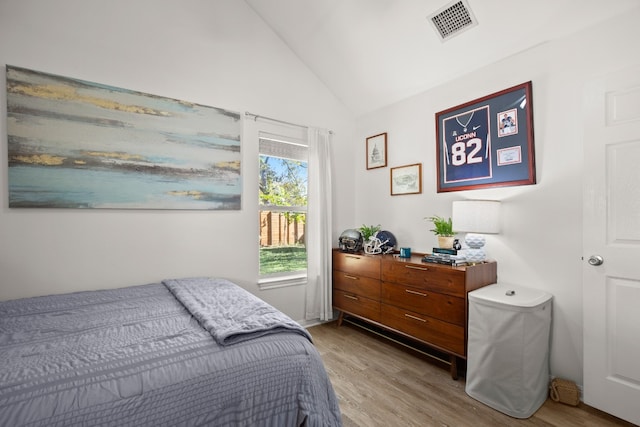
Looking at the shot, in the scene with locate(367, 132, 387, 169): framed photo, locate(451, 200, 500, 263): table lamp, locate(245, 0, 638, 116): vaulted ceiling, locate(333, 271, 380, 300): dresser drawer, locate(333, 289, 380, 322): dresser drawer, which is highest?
locate(245, 0, 638, 116): vaulted ceiling

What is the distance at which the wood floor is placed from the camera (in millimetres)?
1790

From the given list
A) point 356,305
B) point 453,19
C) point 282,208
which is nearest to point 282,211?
point 282,208

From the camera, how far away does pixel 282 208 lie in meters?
3.23

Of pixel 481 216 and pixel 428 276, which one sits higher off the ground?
pixel 481 216

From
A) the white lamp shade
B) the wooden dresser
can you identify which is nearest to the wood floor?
the wooden dresser

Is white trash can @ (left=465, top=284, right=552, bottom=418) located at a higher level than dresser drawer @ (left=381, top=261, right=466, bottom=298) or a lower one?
lower

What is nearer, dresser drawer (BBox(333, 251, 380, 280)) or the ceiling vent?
the ceiling vent

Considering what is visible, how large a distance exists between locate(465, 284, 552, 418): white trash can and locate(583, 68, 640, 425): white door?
0.85 feet

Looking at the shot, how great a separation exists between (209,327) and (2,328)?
97 cm

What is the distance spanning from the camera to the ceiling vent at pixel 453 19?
2223 millimetres

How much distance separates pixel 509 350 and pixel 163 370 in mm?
1907

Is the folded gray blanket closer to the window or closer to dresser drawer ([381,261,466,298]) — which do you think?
the window

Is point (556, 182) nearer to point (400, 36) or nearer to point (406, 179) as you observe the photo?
point (406, 179)

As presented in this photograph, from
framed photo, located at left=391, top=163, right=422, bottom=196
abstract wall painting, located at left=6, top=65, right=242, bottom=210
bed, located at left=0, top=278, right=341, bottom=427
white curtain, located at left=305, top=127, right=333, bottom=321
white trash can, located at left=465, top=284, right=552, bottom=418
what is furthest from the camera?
white curtain, located at left=305, top=127, right=333, bottom=321
